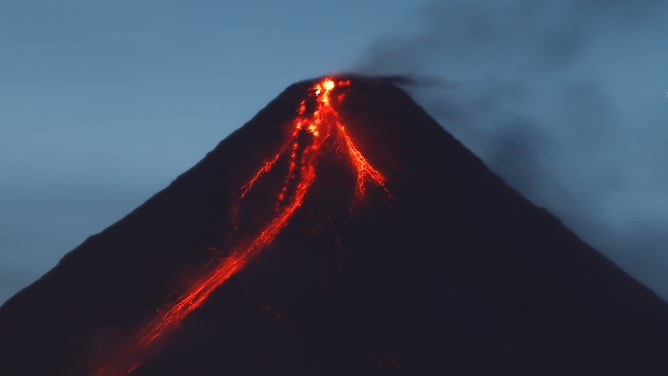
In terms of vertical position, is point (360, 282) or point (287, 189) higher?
point (287, 189)

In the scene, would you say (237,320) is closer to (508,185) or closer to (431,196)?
(431,196)

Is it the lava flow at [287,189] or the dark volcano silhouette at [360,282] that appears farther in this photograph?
the lava flow at [287,189]

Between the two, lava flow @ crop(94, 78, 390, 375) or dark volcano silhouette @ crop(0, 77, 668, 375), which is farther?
lava flow @ crop(94, 78, 390, 375)

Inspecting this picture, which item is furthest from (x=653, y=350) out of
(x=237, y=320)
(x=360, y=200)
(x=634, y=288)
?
(x=237, y=320)
